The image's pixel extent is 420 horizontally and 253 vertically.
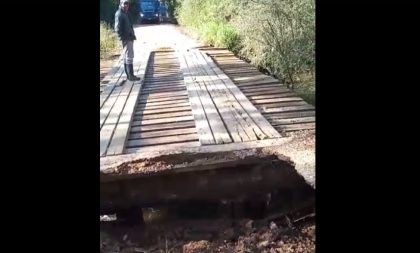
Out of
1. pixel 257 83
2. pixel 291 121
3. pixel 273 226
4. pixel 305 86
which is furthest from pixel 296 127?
pixel 257 83

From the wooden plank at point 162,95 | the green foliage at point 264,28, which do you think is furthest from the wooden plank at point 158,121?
the green foliage at point 264,28

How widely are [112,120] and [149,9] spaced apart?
0.47 m

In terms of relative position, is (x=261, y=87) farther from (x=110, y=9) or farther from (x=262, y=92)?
(x=110, y=9)

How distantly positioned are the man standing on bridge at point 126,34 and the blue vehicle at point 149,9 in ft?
0.22

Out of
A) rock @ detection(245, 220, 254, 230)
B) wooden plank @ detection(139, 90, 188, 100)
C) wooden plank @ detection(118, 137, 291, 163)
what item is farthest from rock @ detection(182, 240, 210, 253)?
wooden plank @ detection(139, 90, 188, 100)

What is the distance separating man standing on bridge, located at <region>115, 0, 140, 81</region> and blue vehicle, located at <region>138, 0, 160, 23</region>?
0.07m

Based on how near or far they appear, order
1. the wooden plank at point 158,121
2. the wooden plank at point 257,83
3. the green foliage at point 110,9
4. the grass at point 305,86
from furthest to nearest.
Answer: the wooden plank at point 257,83 → the wooden plank at point 158,121 → the grass at point 305,86 → the green foliage at point 110,9

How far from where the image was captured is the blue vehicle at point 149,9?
1.90 m

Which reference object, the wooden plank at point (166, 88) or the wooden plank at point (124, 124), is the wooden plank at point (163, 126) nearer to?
the wooden plank at point (124, 124)

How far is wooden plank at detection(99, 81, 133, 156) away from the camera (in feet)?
6.17

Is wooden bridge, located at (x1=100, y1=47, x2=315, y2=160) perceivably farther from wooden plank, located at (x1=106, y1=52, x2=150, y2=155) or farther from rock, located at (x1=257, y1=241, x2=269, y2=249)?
rock, located at (x1=257, y1=241, x2=269, y2=249)
